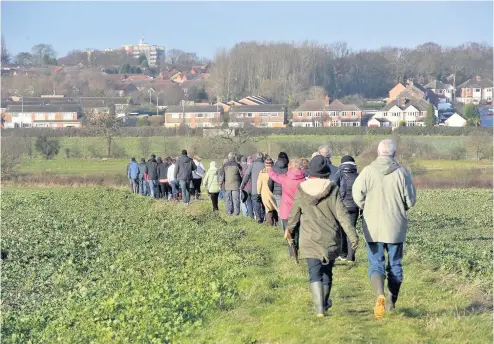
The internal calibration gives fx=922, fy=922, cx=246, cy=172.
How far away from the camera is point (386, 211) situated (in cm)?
A: 1069

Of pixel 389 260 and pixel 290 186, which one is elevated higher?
pixel 290 186

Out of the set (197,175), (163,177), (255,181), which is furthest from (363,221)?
(163,177)

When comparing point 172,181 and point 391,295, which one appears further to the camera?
point 172,181

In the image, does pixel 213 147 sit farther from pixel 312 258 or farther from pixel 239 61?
pixel 239 61

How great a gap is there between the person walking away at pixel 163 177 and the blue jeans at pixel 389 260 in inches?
836

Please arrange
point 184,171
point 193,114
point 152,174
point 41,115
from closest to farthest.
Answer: point 184,171 → point 152,174 → point 193,114 → point 41,115

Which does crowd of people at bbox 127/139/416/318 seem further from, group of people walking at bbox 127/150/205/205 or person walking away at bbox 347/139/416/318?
group of people walking at bbox 127/150/205/205

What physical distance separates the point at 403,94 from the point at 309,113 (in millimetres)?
20235

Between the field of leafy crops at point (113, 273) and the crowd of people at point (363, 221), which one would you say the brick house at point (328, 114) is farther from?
the crowd of people at point (363, 221)

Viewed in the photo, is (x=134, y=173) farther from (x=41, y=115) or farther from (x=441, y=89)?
(x=441, y=89)

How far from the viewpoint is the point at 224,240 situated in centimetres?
1823

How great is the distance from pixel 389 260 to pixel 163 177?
21551 millimetres

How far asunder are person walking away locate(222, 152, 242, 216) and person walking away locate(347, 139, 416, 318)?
13.1m

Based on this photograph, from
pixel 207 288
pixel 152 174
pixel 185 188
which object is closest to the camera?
pixel 207 288
